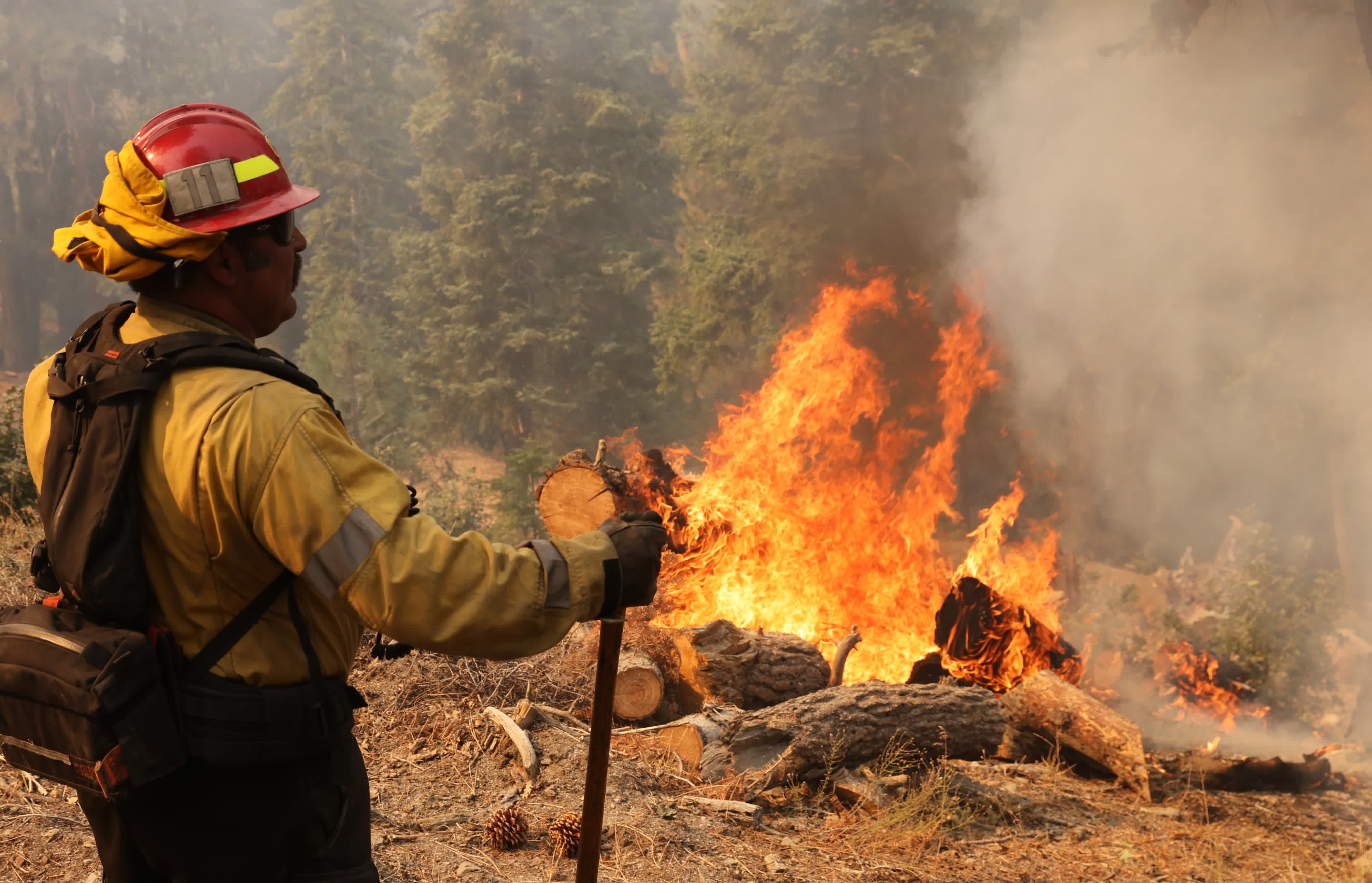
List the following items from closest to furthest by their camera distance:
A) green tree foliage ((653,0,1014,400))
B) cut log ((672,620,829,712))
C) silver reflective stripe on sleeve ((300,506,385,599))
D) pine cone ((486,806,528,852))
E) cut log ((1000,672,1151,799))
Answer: silver reflective stripe on sleeve ((300,506,385,599)), pine cone ((486,806,528,852)), cut log ((1000,672,1151,799)), cut log ((672,620,829,712)), green tree foliage ((653,0,1014,400))

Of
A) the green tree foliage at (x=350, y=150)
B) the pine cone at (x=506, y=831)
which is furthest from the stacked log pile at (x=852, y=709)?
the green tree foliage at (x=350, y=150)

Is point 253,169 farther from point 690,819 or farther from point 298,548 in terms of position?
point 690,819

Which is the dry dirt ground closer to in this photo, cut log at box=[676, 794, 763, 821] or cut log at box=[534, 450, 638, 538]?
cut log at box=[676, 794, 763, 821]

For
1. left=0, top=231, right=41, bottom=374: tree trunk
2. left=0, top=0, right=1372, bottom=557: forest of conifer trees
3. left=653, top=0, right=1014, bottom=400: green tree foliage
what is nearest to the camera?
left=0, top=0, right=1372, bottom=557: forest of conifer trees

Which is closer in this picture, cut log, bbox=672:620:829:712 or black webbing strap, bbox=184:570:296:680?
black webbing strap, bbox=184:570:296:680

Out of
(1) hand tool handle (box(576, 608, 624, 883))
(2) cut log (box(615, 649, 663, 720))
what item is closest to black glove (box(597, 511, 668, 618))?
(1) hand tool handle (box(576, 608, 624, 883))

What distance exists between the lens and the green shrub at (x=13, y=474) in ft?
28.1

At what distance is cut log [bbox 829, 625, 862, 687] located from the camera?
7.63m

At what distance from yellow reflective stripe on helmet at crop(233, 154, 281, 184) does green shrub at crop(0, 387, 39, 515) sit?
25.4ft

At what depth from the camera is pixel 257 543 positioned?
1.93 m

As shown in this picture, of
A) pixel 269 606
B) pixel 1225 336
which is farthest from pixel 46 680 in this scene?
pixel 1225 336

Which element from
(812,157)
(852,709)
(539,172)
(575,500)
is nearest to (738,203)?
(539,172)

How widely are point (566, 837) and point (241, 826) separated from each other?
106 inches

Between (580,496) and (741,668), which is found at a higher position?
(580,496)
